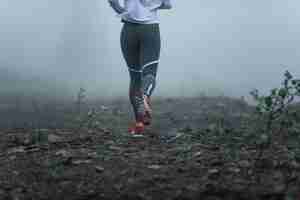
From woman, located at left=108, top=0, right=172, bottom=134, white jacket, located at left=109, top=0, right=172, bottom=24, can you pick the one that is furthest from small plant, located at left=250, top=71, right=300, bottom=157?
white jacket, located at left=109, top=0, right=172, bottom=24

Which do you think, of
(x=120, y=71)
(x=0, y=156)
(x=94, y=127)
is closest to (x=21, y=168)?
(x=0, y=156)

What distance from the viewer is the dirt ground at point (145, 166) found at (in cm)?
505

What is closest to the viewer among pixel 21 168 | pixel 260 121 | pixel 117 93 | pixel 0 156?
pixel 21 168

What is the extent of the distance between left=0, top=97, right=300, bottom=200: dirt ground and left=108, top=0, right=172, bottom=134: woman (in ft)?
0.93

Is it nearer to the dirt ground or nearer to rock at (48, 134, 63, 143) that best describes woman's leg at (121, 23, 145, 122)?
the dirt ground

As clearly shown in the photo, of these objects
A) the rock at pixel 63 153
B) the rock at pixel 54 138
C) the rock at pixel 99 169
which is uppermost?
the rock at pixel 99 169

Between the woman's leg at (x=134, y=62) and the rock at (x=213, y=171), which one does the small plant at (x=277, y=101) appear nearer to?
the rock at (x=213, y=171)

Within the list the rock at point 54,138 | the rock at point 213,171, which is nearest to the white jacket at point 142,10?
the rock at point 54,138

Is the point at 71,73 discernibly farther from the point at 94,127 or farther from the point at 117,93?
the point at 94,127

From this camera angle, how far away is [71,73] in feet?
55.6

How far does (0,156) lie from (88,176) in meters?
1.33

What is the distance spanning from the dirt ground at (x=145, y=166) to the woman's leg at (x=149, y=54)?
0.52 m

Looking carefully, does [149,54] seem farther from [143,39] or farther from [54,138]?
[54,138]

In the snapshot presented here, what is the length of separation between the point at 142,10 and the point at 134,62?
1.88ft
